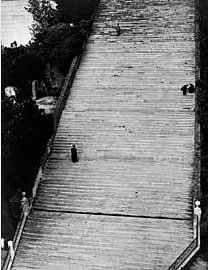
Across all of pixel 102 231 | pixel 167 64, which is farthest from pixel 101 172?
pixel 167 64

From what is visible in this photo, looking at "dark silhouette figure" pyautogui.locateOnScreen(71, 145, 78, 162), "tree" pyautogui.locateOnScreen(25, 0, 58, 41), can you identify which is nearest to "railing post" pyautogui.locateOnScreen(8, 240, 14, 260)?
"dark silhouette figure" pyautogui.locateOnScreen(71, 145, 78, 162)

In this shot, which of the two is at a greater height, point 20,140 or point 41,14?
point 41,14

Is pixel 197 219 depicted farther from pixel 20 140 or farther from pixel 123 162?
pixel 20 140

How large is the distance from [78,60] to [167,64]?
160 inches

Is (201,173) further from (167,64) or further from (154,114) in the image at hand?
(167,64)

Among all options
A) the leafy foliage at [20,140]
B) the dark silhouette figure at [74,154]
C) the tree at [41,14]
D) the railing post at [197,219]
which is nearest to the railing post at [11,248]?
the leafy foliage at [20,140]

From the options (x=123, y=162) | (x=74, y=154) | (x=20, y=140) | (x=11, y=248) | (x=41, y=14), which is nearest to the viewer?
(x=11, y=248)

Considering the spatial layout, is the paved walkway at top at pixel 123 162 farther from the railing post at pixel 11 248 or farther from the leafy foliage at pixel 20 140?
the leafy foliage at pixel 20 140

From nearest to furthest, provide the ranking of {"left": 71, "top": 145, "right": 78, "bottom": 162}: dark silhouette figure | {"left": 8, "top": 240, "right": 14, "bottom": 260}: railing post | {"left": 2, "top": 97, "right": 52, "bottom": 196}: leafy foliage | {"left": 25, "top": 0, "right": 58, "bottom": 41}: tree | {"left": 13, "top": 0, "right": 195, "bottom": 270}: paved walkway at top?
1. {"left": 8, "top": 240, "right": 14, "bottom": 260}: railing post
2. {"left": 13, "top": 0, "right": 195, "bottom": 270}: paved walkway at top
3. {"left": 2, "top": 97, "right": 52, "bottom": 196}: leafy foliage
4. {"left": 71, "top": 145, "right": 78, "bottom": 162}: dark silhouette figure
5. {"left": 25, "top": 0, "right": 58, "bottom": 41}: tree

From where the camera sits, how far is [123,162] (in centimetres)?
2234

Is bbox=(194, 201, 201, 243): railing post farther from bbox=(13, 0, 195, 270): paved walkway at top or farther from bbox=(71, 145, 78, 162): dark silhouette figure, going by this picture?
bbox=(71, 145, 78, 162): dark silhouette figure

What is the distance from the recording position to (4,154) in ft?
68.4

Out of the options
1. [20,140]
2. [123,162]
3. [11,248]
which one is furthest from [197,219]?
[20,140]

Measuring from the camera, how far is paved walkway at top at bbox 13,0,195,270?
19.6 metres
